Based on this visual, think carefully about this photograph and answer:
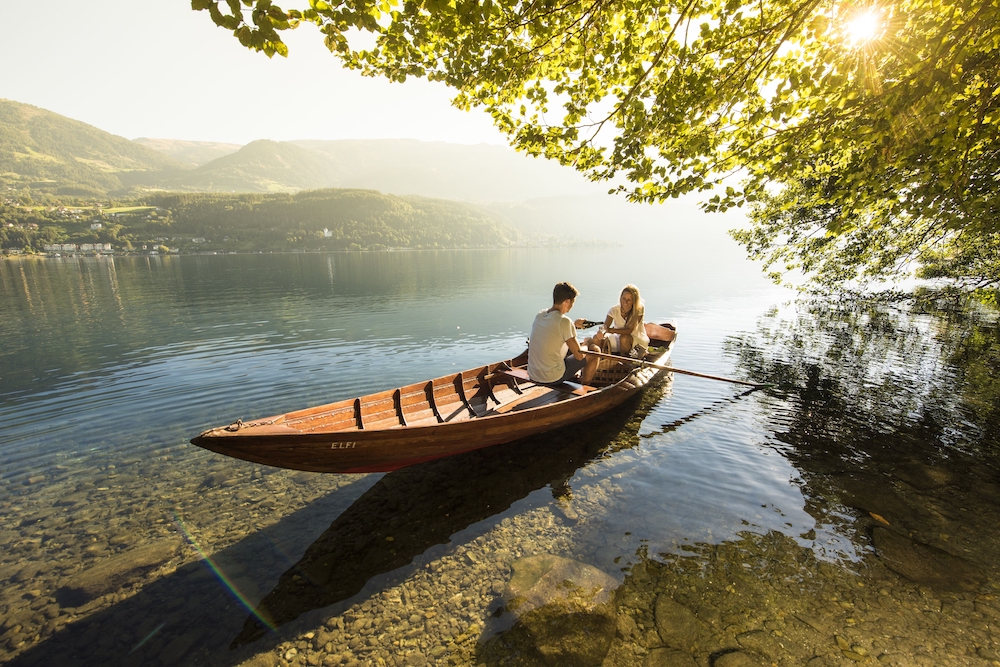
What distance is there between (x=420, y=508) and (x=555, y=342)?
4.58m

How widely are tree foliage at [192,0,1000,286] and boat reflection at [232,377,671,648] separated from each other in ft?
19.5

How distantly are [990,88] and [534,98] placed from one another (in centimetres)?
722

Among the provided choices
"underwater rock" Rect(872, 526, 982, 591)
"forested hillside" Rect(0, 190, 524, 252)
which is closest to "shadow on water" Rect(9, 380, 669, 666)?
"underwater rock" Rect(872, 526, 982, 591)

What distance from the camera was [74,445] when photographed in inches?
399

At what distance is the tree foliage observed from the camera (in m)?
5.58

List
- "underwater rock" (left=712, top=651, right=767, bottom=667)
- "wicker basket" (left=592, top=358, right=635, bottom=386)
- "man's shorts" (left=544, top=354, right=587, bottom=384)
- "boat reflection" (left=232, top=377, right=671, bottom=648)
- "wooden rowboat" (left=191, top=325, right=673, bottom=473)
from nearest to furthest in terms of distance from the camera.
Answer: "underwater rock" (left=712, top=651, right=767, bottom=667) < "boat reflection" (left=232, top=377, right=671, bottom=648) < "wooden rowboat" (left=191, top=325, right=673, bottom=473) < "man's shorts" (left=544, top=354, right=587, bottom=384) < "wicker basket" (left=592, top=358, right=635, bottom=386)

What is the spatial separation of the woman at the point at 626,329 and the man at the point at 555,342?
1649 millimetres

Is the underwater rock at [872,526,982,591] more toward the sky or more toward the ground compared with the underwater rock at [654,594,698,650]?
more toward the sky

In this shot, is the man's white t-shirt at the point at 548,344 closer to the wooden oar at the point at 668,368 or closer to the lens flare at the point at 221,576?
the wooden oar at the point at 668,368

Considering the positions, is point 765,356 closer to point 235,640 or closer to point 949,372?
point 949,372

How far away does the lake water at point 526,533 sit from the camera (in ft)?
16.9

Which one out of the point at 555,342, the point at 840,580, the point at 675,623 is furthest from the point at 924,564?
the point at 555,342

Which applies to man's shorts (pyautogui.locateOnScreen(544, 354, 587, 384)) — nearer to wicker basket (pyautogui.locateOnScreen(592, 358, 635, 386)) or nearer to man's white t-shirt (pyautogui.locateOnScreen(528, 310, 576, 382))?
wicker basket (pyautogui.locateOnScreen(592, 358, 635, 386))

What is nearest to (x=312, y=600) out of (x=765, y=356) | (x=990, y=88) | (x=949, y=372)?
(x=990, y=88)
